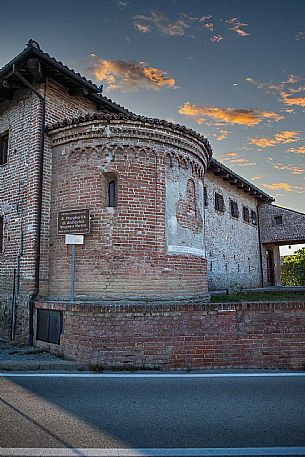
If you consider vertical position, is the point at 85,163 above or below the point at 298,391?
above

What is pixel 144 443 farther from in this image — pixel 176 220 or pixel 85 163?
pixel 85 163

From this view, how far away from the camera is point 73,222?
905 cm

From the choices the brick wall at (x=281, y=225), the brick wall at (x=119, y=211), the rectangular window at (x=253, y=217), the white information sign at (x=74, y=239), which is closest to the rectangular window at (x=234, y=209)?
the rectangular window at (x=253, y=217)

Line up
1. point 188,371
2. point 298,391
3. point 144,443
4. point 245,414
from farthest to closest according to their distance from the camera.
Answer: point 188,371 < point 298,391 < point 245,414 < point 144,443

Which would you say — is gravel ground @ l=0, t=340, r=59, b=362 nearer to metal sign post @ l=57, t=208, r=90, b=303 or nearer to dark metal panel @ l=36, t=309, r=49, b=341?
dark metal panel @ l=36, t=309, r=49, b=341

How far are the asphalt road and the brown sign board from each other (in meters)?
3.85

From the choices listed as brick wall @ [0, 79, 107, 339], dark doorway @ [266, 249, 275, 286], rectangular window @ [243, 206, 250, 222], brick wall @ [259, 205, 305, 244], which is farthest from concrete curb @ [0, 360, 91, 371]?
dark doorway @ [266, 249, 275, 286]

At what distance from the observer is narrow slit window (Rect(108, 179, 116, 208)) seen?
9.34 metres

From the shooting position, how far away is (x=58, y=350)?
7387 millimetres

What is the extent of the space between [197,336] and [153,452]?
126 inches

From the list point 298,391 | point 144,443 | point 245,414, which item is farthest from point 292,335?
point 144,443

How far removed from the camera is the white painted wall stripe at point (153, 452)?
3408mm

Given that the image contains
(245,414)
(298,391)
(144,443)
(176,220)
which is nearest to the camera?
(144,443)

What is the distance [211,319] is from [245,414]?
237 cm
